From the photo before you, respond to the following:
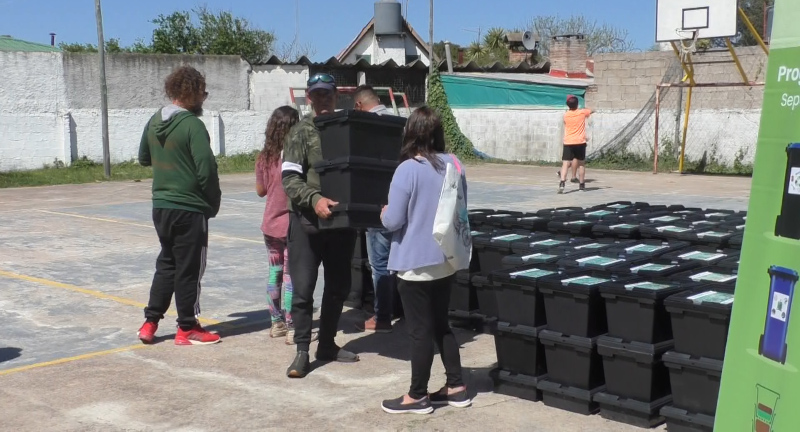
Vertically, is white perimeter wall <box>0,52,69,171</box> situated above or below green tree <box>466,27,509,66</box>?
below

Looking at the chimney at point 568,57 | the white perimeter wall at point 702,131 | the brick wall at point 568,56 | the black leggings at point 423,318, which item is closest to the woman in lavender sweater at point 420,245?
the black leggings at point 423,318

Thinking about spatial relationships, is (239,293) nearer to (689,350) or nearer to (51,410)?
(51,410)

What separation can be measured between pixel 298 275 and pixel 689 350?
8.66ft

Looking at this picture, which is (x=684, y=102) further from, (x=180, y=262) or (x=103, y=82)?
(x=180, y=262)

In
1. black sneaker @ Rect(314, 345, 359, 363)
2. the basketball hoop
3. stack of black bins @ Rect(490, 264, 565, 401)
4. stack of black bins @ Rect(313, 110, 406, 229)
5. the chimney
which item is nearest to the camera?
stack of black bins @ Rect(490, 264, 565, 401)

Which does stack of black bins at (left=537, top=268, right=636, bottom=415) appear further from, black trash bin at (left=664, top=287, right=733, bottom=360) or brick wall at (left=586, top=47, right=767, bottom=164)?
brick wall at (left=586, top=47, right=767, bottom=164)

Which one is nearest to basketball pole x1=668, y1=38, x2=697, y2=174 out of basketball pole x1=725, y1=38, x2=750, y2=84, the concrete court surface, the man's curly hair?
basketball pole x1=725, y1=38, x2=750, y2=84

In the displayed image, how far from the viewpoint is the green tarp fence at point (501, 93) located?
89.4 feet

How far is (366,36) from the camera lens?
57.2 m

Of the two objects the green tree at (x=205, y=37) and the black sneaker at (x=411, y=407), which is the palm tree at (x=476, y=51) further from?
the black sneaker at (x=411, y=407)

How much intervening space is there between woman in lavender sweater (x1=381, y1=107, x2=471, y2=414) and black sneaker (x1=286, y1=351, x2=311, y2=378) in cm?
93

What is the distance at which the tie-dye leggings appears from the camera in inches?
276

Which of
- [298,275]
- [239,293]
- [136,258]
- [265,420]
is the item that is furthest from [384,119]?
[136,258]

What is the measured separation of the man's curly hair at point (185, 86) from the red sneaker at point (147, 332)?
178 cm
